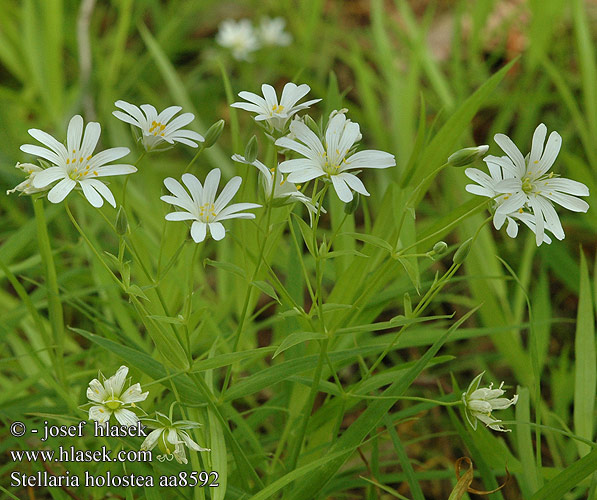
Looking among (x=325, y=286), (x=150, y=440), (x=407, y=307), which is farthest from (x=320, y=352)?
(x=325, y=286)

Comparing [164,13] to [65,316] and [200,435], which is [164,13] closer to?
[65,316]

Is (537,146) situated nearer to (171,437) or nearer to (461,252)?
(461,252)

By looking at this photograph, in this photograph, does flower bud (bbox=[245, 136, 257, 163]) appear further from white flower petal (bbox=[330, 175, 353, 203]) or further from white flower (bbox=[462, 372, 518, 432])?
white flower (bbox=[462, 372, 518, 432])

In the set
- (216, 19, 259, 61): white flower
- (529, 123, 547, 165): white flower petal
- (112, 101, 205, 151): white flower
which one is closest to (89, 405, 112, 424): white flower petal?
(112, 101, 205, 151): white flower

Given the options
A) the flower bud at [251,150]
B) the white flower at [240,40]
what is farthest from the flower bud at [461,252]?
the white flower at [240,40]

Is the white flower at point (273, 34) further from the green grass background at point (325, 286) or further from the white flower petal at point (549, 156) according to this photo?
the white flower petal at point (549, 156)
